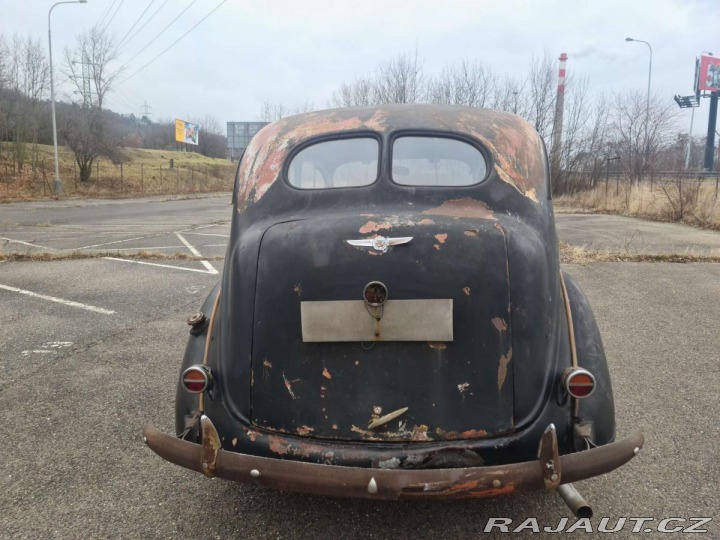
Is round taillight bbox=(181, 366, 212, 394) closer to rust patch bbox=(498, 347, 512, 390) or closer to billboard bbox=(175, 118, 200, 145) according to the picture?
rust patch bbox=(498, 347, 512, 390)

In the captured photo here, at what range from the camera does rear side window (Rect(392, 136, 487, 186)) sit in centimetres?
268

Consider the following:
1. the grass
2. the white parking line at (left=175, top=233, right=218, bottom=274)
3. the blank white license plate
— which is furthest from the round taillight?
the grass

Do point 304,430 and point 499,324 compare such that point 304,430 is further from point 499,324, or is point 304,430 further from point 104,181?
point 104,181

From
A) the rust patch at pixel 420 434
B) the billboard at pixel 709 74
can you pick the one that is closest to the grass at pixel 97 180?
the rust patch at pixel 420 434

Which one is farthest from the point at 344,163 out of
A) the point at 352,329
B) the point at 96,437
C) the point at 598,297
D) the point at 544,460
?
the point at 598,297

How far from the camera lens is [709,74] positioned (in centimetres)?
6034

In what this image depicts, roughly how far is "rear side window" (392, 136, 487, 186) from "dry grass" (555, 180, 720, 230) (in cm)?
1360

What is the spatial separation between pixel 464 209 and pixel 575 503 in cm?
132

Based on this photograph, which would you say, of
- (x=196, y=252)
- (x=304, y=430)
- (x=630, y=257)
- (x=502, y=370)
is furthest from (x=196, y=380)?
(x=630, y=257)

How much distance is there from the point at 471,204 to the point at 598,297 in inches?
184

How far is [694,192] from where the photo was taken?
15.1 meters

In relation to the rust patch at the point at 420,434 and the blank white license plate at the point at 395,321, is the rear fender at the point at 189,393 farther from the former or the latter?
the rust patch at the point at 420,434

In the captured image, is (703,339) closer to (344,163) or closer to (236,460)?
(344,163)

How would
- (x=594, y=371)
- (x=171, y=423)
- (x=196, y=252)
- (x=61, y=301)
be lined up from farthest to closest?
1. (x=196, y=252)
2. (x=61, y=301)
3. (x=171, y=423)
4. (x=594, y=371)
